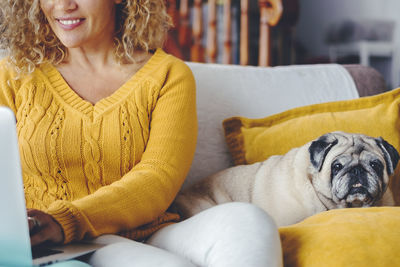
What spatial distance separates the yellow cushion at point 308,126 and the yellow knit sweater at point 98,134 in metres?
0.22

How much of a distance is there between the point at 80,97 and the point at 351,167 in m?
0.67

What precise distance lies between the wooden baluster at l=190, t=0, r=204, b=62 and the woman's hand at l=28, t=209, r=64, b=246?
228 centimetres

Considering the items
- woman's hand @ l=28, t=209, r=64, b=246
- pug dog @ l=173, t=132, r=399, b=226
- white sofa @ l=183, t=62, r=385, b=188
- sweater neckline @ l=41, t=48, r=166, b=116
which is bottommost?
pug dog @ l=173, t=132, r=399, b=226

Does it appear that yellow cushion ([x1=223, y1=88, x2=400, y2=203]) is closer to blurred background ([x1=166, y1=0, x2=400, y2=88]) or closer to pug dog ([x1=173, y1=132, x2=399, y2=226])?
pug dog ([x1=173, y1=132, x2=399, y2=226])

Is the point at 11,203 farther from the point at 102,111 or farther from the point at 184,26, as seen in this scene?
the point at 184,26

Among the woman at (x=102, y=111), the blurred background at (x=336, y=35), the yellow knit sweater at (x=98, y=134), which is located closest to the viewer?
the woman at (x=102, y=111)

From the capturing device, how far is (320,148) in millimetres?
1171

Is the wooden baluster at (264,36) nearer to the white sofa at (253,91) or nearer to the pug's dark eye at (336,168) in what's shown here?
the white sofa at (253,91)

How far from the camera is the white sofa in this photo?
56.4 inches

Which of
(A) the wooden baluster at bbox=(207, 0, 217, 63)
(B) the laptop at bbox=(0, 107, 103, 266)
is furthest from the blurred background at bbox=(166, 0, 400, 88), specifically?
(B) the laptop at bbox=(0, 107, 103, 266)

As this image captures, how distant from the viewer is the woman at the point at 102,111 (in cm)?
101

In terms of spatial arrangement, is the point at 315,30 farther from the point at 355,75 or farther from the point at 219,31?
the point at 355,75

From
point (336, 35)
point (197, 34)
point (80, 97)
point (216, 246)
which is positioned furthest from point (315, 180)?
point (336, 35)

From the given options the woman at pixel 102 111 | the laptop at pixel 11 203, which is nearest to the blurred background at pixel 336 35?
the woman at pixel 102 111
